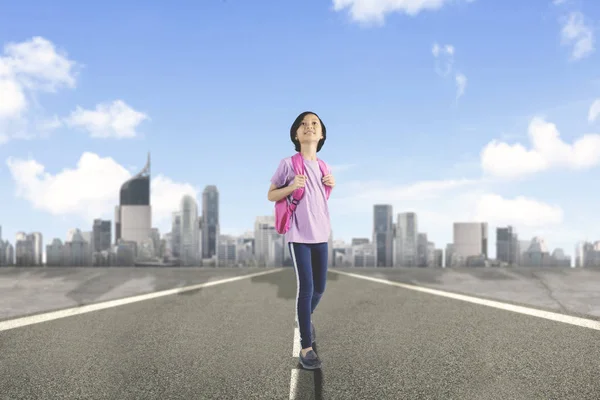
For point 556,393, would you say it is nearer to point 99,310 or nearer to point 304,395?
point 304,395

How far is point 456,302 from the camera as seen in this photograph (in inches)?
339

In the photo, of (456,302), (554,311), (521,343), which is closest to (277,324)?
(521,343)

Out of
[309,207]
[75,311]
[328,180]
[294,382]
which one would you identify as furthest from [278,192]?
[75,311]

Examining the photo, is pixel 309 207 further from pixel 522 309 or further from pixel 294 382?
pixel 522 309

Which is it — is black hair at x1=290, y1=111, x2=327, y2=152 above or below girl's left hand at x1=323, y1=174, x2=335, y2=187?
above

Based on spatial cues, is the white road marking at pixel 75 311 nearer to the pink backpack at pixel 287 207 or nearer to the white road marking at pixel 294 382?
the pink backpack at pixel 287 207

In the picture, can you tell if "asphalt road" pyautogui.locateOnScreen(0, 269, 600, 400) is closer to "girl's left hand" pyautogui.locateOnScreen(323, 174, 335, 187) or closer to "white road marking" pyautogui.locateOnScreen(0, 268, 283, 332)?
"white road marking" pyautogui.locateOnScreen(0, 268, 283, 332)

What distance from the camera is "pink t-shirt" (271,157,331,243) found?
4887mm

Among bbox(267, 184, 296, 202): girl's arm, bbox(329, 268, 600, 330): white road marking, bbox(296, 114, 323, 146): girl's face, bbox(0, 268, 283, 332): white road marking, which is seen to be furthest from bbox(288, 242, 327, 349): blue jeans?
bbox(0, 268, 283, 332): white road marking

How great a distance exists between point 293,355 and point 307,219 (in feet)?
4.14

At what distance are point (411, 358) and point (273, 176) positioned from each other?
2026 mm

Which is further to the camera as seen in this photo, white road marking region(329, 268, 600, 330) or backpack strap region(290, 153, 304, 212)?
white road marking region(329, 268, 600, 330)

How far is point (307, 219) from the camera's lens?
16.1 ft

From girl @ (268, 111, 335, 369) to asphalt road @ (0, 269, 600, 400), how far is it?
0.52 metres
